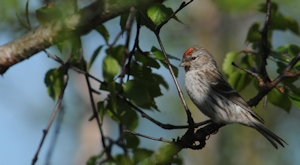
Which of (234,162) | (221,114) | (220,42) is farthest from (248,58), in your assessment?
(220,42)

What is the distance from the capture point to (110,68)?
451 cm

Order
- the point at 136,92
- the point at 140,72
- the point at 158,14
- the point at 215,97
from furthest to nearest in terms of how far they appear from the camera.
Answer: the point at 215,97 < the point at 140,72 < the point at 136,92 < the point at 158,14

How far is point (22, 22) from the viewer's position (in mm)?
2389

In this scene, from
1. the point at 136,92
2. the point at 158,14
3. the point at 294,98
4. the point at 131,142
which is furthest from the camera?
the point at 131,142

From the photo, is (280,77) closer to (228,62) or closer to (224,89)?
(228,62)

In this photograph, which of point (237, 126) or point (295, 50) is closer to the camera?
point (295, 50)

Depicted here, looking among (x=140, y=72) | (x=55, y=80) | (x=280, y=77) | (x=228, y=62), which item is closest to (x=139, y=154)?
(x=140, y=72)

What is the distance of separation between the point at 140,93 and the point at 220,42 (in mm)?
12697

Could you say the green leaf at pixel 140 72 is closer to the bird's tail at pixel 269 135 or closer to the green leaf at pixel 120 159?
the green leaf at pixel 120 159

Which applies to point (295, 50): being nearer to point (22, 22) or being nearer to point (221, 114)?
point (221, 114)

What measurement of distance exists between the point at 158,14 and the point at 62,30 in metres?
0.84

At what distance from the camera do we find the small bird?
5.24m

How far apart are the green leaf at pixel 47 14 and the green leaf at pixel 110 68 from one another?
924mm

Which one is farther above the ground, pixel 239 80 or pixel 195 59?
pixel 195 59
